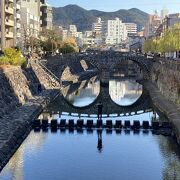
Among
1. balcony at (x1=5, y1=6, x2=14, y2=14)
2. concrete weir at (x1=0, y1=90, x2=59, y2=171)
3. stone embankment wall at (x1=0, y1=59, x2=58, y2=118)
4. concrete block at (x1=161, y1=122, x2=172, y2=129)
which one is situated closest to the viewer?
concrete weir at (x1=0, y1=90, x2=59, y2=171)

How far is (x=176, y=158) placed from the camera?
33.8 m

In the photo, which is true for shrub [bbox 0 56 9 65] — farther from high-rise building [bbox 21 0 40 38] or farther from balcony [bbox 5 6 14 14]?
high-rise building [bbox 21 0 40 38]

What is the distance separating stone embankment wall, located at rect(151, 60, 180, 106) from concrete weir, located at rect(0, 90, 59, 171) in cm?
1520

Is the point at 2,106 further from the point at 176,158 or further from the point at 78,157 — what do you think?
the point at 176,158

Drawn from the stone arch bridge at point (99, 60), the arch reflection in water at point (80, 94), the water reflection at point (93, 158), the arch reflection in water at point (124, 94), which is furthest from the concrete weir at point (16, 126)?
the stone arch bridge at point (99, 60)

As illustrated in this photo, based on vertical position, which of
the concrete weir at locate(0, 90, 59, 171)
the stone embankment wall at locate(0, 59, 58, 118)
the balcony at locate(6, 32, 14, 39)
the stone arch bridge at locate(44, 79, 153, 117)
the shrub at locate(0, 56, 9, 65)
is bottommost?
the stone arch bridge at locate(44, 79, 153, 117)

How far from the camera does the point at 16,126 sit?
39812 mm

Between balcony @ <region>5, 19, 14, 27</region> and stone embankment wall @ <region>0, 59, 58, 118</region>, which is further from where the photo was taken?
balcony @ <region>5, 19, 14, 27</region>

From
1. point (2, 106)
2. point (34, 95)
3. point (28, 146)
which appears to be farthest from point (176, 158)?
point (34, 95)

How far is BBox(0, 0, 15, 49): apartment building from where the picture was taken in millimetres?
84750

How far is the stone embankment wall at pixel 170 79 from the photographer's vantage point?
5831cm

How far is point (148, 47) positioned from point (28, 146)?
316 feet

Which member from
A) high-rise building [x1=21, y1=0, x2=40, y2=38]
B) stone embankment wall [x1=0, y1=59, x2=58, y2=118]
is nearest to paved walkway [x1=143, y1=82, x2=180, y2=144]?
stone embankment wall [x1=0, y1=59, x2=58, y2=118]

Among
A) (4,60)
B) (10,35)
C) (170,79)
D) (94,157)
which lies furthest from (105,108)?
(10,35)
